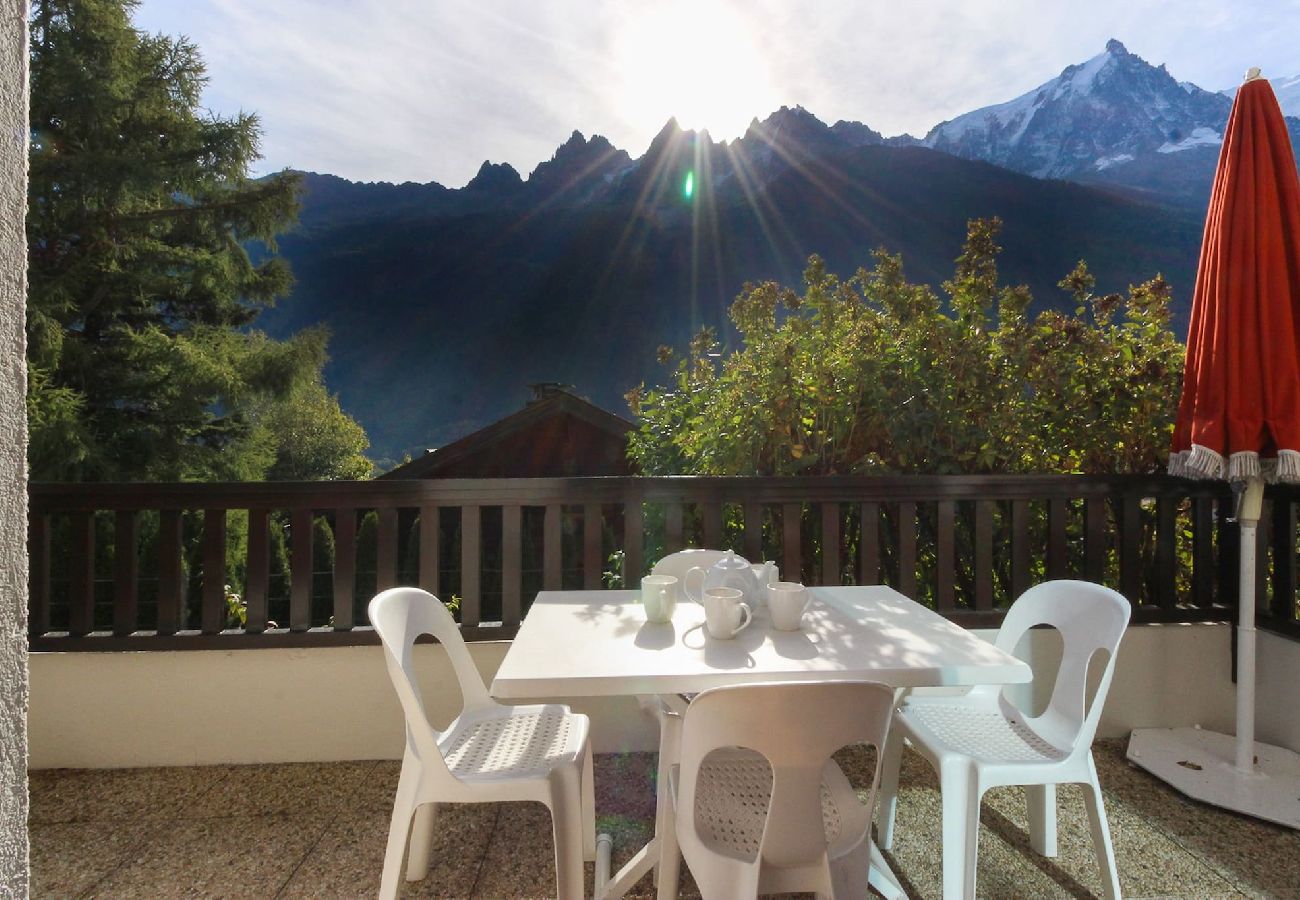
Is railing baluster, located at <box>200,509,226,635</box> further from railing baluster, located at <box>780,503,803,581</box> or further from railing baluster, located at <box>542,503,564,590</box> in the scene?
railing baluster, located at <box>780,503,803,581</box>

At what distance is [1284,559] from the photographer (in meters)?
2.96

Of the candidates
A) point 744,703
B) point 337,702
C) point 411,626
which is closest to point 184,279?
point 337,702

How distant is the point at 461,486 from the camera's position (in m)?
2.86

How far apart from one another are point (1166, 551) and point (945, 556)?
1.01 metres

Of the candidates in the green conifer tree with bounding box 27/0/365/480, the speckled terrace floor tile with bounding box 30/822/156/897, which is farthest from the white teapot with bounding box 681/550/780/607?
the green conifer tree with bounding box 27/0/365/480

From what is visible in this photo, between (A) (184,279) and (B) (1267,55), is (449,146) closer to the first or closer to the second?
(A) (184,279)

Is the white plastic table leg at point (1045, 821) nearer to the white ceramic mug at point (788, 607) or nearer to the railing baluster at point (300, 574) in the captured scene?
the white ceramic mug at point (788, 607)

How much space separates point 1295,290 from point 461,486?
10.1ft

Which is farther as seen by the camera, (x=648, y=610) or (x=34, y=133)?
(x=34, y=133)

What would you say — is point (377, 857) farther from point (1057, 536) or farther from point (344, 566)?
point (1057, 536)

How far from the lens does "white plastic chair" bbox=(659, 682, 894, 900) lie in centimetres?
122

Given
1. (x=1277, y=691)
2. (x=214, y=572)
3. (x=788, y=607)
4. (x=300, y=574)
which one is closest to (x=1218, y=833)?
(x=1277, y=691)

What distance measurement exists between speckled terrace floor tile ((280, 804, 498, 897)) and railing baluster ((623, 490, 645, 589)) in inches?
38.3

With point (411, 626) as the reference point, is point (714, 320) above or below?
above
